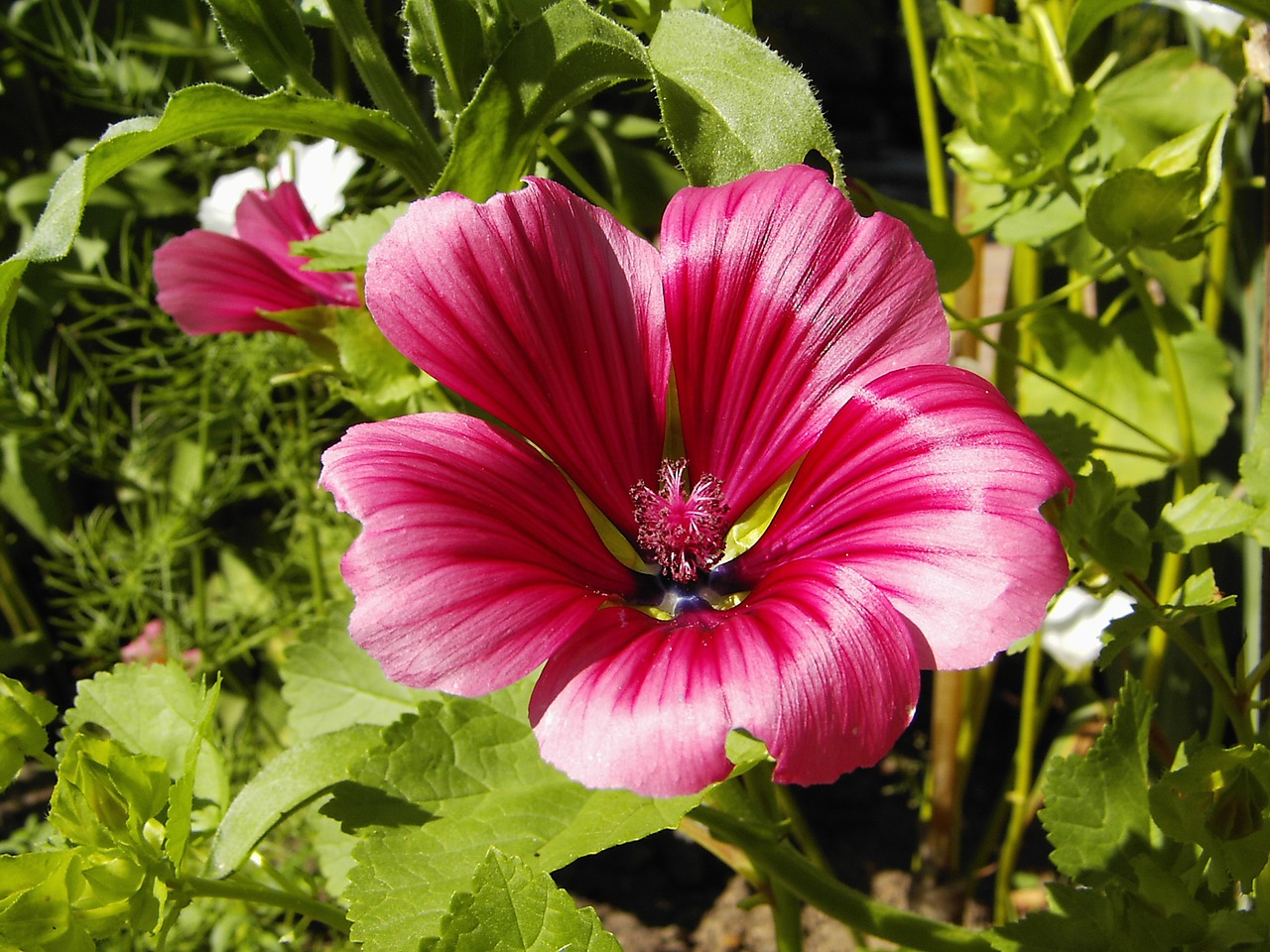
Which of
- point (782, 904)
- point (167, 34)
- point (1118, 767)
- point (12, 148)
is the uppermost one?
point (167, 34)

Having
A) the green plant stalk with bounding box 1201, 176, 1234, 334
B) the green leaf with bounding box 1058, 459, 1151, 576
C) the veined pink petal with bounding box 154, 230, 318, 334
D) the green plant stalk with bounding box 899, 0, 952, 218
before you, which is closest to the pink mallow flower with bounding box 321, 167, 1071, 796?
the green leaf with bounding box 1058, 459, 1151, 576

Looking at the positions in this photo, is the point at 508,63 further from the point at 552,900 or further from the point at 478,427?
the point at 552,900

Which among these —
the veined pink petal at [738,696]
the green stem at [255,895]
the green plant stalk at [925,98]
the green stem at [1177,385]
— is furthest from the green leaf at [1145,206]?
the green stem at [255,895]

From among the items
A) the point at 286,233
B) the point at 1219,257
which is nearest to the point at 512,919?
the point at 286,233

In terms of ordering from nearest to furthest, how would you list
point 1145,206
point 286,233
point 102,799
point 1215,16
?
point 102,799 < point 1145,206 < point 286,233 < point 1215,16

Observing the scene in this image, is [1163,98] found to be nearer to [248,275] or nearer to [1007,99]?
[1007,99]

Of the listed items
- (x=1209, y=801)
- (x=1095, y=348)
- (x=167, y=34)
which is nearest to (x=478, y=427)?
(x=1209, y=801)
